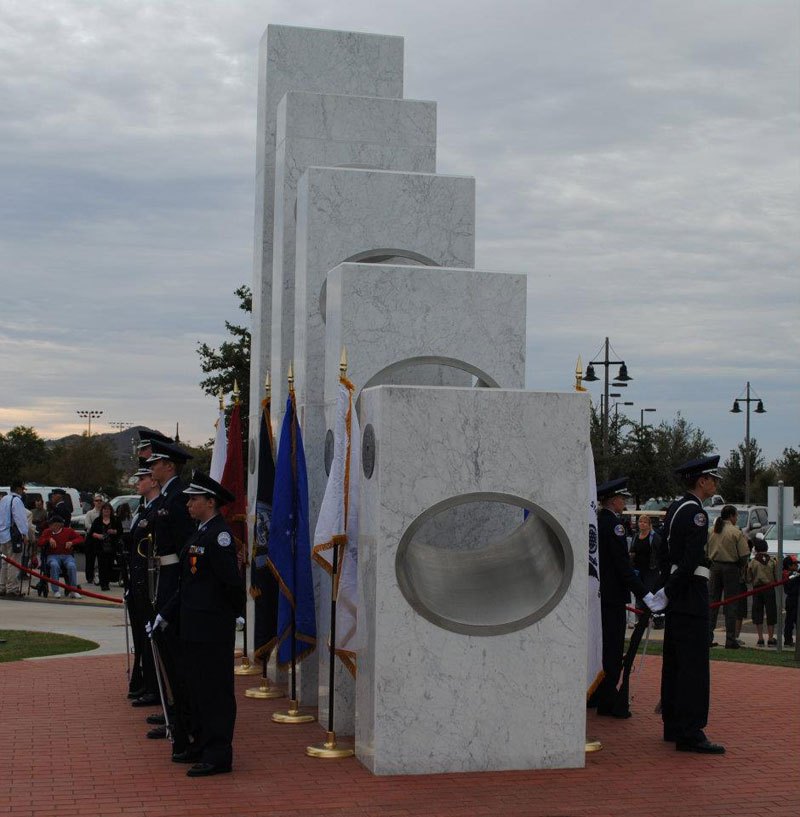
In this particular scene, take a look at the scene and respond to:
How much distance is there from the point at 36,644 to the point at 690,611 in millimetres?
8936

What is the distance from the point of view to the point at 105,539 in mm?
24281

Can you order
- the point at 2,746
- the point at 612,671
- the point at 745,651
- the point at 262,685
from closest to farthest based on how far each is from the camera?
the point at 2,746
the point at 612,671
the point at 262,685
the point at 745,651

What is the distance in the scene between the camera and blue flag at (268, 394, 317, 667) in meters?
10.3

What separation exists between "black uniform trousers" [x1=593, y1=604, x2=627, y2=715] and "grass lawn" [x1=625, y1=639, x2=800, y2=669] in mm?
4227

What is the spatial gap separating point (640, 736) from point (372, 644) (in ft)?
9.54

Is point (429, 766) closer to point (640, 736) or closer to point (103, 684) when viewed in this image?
point (640, 736)

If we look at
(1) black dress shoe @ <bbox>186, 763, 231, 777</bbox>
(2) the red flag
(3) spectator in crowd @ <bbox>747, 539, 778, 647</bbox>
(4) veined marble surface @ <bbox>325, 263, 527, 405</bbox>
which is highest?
(4) veined marble surface @ <bbox>325, 263, 527, 405</bbox>

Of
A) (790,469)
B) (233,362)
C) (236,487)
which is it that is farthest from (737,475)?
(236,487)

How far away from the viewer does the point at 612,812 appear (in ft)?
25.9

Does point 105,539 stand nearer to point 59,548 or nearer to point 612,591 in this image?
point 59,548

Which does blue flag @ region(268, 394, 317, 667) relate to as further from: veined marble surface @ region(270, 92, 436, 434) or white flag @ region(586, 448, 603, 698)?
veined marble surface @ region(270, 92, 436, 434)

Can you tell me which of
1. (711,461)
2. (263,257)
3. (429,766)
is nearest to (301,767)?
(429,766)

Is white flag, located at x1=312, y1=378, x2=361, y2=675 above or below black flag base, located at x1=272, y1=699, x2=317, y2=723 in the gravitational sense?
above

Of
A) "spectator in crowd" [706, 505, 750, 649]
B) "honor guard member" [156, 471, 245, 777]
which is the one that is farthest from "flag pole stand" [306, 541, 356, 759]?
A: "spectator in crowd" [706, 505, 750, 649]
